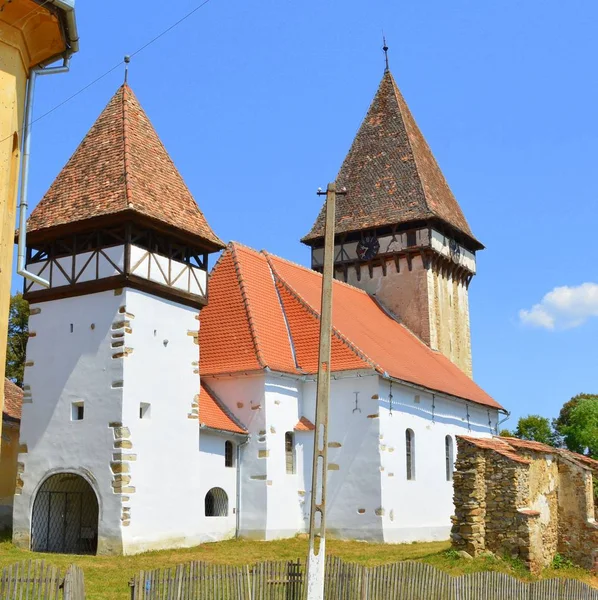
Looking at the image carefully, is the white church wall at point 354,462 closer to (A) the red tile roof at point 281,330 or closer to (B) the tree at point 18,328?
(A) the red tile roof at point 281,330

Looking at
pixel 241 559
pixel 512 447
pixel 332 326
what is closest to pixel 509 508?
pixel 512 447

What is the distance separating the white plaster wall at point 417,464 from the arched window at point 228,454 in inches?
164

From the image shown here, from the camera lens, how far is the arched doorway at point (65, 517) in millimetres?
19625

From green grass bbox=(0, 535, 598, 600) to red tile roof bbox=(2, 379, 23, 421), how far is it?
15.8 feet

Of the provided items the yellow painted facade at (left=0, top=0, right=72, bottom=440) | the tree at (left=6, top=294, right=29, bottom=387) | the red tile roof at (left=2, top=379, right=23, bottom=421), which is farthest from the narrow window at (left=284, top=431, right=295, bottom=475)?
the tree at (left=6, top=294, right=29, bottom=387)

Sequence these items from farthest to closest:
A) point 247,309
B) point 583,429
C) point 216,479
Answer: point 583,429 < point 247,309 < point 216,479

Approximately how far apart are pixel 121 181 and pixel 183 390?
17.6ft

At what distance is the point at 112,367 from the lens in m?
19.1

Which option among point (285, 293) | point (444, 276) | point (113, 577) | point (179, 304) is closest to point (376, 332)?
point (285, 293)

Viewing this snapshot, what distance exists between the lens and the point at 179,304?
21.0 m

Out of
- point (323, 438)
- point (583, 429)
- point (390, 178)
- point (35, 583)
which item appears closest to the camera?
point (35, 583)

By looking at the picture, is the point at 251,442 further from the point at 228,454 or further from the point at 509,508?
the point at 509,508

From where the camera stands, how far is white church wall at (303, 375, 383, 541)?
75.8 ft

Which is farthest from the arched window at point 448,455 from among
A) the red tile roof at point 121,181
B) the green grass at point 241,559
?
the red tile roof at point 121,181
